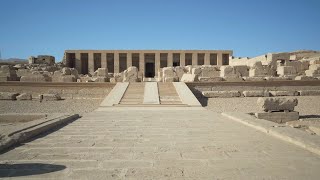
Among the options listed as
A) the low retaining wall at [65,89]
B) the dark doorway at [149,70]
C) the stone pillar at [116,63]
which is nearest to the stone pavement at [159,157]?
the low retaining wall at [65,89]

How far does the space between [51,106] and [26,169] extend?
1063 centimetres

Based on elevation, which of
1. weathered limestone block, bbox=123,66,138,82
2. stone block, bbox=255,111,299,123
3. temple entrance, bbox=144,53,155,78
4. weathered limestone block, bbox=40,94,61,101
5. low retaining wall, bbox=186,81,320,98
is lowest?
stone block, bbox=255,111,299,123

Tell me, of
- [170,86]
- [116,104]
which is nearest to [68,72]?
[170,86]

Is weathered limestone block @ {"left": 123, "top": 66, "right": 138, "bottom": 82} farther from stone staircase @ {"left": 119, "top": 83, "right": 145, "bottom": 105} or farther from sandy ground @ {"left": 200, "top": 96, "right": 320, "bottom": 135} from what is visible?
sandy ground @ {"left": 200, "top": 96, "right": 320, "bottom": 135}

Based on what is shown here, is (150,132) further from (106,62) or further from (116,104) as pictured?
(106,62)

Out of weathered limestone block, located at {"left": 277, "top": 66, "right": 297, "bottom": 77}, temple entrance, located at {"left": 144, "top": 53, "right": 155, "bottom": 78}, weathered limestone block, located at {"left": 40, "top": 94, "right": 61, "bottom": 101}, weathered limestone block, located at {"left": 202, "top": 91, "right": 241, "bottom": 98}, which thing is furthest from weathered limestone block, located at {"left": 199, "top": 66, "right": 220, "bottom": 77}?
temple entrance, located at {"left": 144, "top": 53, "right": 155, "bottom": 78}

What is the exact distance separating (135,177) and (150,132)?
2.61 meters

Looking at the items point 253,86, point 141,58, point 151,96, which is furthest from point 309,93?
point 141,58

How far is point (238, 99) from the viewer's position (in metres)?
14.3

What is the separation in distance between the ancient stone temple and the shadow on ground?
2952 cm

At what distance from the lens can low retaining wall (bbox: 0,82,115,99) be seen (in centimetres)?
1528

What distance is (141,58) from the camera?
110ft

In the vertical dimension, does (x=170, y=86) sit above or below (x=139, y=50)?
below

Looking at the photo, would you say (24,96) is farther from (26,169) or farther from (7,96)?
(26,169)
